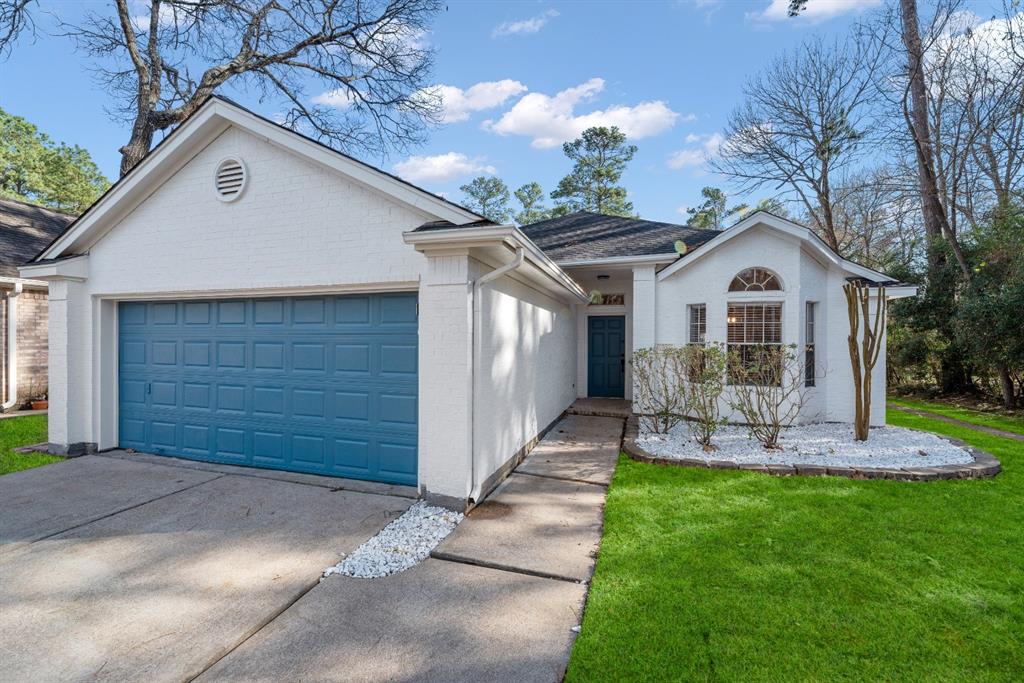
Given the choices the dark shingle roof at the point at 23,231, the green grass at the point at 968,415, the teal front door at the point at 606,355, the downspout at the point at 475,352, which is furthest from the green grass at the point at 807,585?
the dark shingle roof at the point at 23,231

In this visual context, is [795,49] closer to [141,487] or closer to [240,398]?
[240,398]

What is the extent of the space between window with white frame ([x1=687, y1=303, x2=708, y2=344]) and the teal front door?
232cm

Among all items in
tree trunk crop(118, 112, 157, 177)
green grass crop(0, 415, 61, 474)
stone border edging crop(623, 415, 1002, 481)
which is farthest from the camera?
tree trunk crop(118, 112, 157, 177)

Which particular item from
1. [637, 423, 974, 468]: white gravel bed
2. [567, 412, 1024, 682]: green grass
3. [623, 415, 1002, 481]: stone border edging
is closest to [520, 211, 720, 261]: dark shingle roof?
[637, 423, 974, 468]: white gravel bed

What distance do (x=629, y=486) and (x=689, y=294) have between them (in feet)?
17.4

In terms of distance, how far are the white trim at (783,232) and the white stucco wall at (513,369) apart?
3.05m

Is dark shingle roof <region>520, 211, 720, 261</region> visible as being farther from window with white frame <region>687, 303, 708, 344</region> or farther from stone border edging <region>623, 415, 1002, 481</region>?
stone border edging <region>623, 415, 1002, 481</region>

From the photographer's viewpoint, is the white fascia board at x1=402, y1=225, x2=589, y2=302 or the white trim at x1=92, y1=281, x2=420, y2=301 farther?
the white trim at x1=92, y1=281, x2=420, y2=301

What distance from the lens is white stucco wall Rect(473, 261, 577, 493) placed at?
16.4ft

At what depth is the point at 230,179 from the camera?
5.69 meters

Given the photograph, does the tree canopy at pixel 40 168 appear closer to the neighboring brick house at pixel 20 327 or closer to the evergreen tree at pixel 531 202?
the neighboring brick house at pixel 20 327

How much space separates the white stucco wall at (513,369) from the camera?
498 cm

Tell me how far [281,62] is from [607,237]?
12.9 m

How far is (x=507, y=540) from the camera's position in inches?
162
